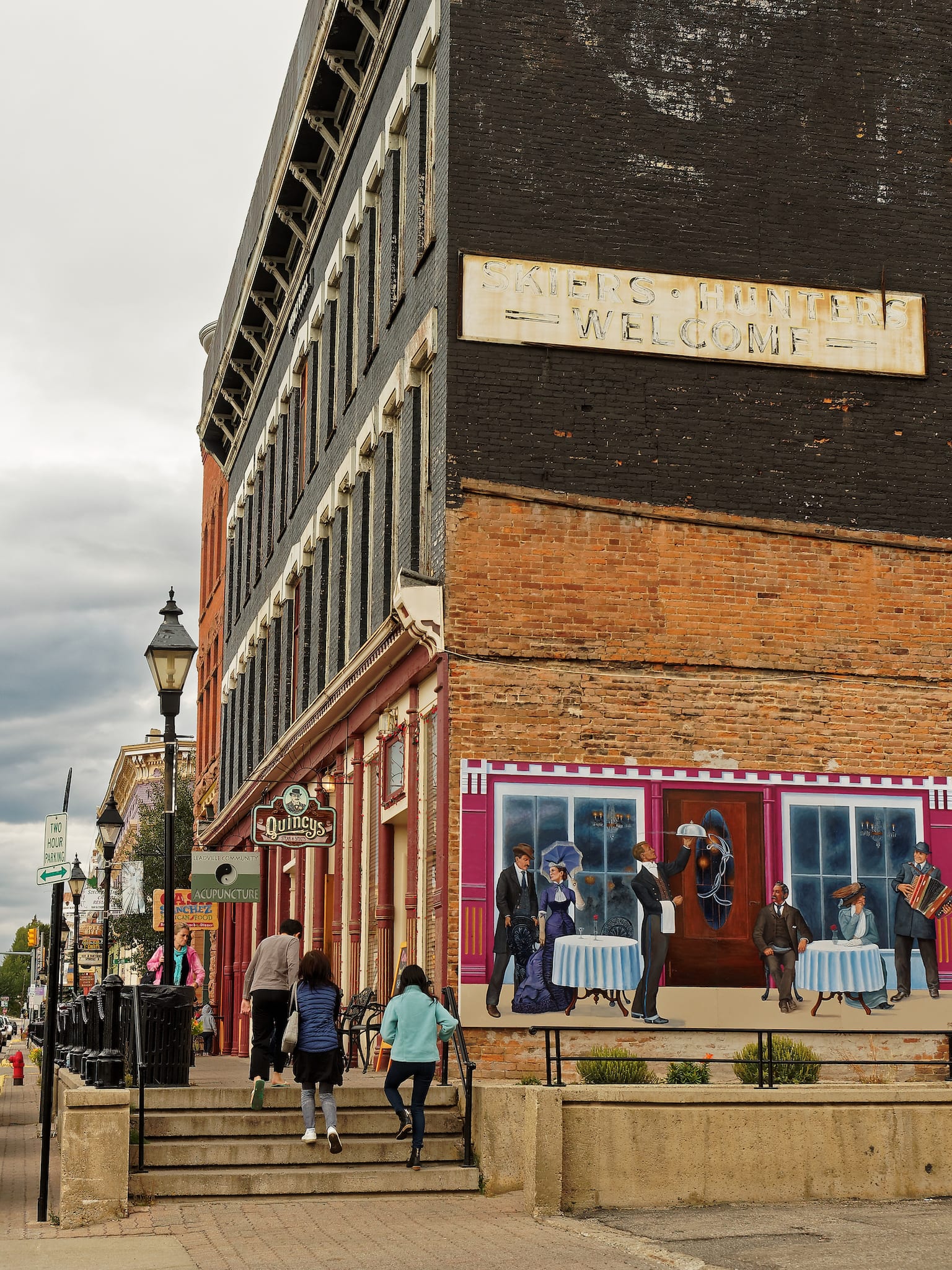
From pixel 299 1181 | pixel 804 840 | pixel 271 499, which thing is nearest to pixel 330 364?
pixel 271 499

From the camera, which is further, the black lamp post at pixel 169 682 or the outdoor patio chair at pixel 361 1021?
the outdoor patio chair at pixel 361 1021

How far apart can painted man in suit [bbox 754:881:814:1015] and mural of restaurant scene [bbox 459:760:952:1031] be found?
15 mm

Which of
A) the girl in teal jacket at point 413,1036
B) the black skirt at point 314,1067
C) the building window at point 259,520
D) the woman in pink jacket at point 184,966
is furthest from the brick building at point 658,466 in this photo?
the building window at point 259,520

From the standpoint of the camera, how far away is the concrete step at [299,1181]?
13.1m

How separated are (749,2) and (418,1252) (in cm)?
1548

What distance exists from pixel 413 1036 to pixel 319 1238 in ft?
8.78

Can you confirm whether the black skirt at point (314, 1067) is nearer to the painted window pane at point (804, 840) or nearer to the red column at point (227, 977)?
the painted window pane at point (804, 840)

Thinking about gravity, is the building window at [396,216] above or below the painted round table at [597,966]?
above

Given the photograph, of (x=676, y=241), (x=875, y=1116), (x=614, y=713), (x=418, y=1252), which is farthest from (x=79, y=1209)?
(x=676, y=241)

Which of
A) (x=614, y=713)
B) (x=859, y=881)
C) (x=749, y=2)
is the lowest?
(x=859, y=881)

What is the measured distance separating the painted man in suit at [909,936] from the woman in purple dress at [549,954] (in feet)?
12.0

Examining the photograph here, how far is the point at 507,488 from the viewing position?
18.1 metres

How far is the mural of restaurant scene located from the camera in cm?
1695

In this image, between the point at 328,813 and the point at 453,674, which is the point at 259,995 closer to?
the point at 453,674
